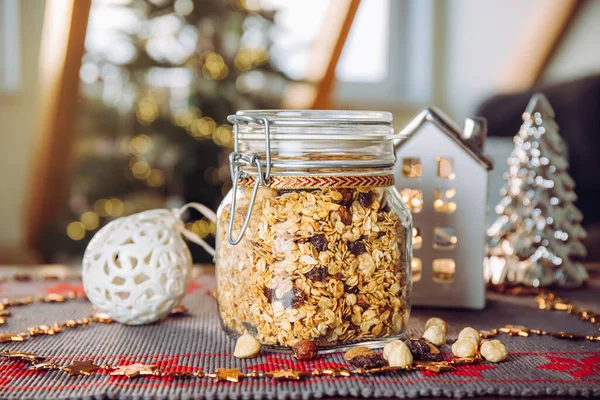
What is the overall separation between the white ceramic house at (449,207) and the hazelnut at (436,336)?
20cm

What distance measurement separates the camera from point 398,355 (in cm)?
65

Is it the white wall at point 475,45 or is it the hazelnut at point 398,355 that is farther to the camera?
the white wall at point 475,45

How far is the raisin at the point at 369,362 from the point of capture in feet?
2.09

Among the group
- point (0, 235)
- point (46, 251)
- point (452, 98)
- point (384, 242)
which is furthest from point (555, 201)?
point (0, 235)

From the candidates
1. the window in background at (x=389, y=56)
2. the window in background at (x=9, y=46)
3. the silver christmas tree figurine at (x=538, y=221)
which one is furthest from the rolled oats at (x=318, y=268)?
the window in background at (x=389, y=56)

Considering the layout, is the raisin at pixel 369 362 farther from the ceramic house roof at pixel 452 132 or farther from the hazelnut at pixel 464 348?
the ceramic house roof at pixel 452 132

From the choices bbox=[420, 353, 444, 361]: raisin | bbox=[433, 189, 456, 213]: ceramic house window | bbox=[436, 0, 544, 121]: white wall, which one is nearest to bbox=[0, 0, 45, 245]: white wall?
bbox=[436, 0, 544, 121]: white wall

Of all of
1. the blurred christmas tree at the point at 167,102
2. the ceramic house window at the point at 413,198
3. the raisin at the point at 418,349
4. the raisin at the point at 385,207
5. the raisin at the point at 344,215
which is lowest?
the raisin at the point at 418,349

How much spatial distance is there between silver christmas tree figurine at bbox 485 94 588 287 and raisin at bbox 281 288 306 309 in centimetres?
55

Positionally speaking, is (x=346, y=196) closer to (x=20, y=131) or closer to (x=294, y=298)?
(x=294, y=298)

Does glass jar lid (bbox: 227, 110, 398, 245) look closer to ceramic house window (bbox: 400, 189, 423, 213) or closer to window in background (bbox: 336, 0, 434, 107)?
ceramic house window (bbox: 400, 189, 423, 213)

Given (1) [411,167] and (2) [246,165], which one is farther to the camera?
(1) [411,167]

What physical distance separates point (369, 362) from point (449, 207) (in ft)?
1.22

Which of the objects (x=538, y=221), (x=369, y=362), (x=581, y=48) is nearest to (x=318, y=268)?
(x=369, y=362)
